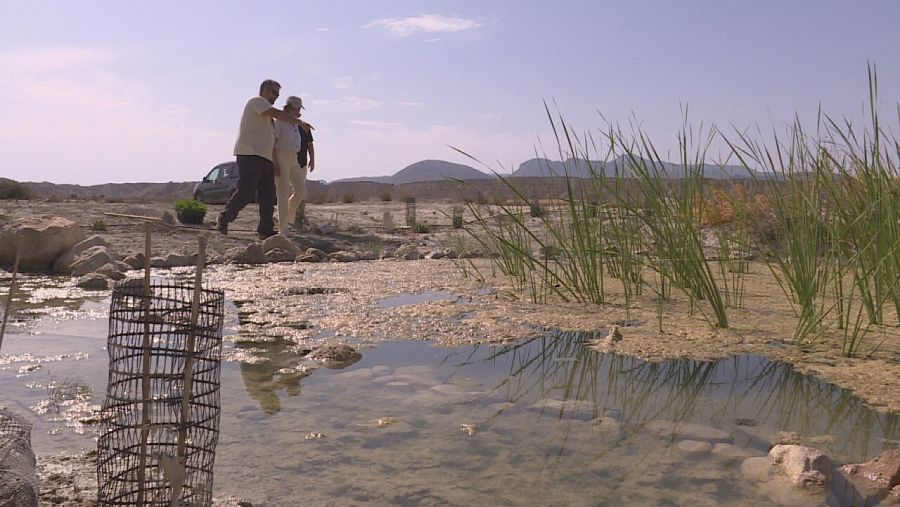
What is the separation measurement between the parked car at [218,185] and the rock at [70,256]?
10.7m

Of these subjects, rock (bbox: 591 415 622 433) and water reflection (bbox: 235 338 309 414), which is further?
water reflection (bbox: 235 338 309 414)

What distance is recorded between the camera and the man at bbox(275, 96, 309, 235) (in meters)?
6.66

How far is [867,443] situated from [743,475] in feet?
1.59

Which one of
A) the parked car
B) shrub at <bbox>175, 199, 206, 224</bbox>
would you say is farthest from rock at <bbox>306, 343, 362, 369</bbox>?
the parked car

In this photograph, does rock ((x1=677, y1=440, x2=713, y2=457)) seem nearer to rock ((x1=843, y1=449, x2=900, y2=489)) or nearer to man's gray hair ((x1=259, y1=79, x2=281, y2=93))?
rock ((x1=843, y1=449, x2=900, y2=489))

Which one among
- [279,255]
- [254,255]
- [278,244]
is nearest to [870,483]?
[254,255]

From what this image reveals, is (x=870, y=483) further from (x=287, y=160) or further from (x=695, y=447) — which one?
(x=287, y=160)

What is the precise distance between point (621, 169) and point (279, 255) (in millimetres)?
3654

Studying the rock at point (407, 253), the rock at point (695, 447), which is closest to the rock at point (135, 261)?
the rock at point (407, 253)

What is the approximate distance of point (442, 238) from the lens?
30.3 ft

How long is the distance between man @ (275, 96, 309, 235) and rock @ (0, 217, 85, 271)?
1.74 m

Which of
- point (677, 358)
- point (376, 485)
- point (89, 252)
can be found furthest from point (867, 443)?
point (89, 252)

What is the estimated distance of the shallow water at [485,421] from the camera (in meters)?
1.81

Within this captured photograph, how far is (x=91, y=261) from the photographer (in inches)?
213
